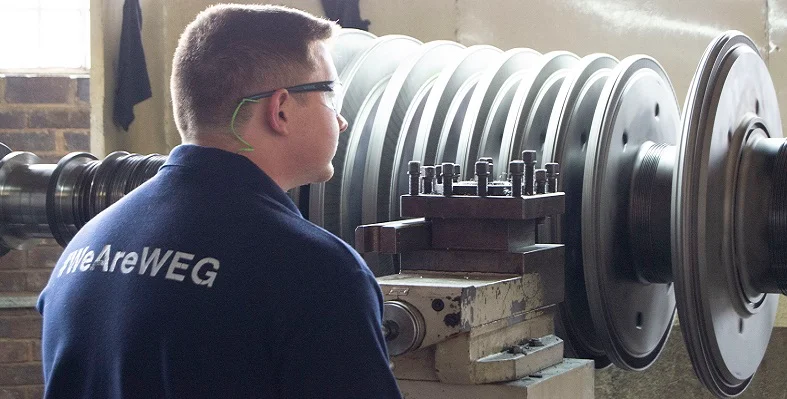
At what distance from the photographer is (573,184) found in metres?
2.19

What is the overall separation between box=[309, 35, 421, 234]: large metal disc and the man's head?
1.13m

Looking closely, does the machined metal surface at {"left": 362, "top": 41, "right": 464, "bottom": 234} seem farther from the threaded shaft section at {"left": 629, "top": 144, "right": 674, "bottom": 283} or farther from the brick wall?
the brick wall

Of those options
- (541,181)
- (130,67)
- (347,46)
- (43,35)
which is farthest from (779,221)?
(43,35)

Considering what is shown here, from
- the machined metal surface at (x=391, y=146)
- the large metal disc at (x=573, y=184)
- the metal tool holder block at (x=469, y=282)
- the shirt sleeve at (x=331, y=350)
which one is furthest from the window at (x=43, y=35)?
the shirt sleeve at (x=331, y=350)

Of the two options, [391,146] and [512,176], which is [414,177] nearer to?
[512,176]

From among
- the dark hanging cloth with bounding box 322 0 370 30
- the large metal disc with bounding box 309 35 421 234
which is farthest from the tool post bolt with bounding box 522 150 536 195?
the dark hanging cloth with bounding box 322 0 370 30

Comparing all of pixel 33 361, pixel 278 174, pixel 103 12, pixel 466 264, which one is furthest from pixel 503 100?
pixel 33 361

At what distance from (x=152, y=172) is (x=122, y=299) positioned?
4.95ft

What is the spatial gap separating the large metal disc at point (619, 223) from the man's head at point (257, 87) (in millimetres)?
1017

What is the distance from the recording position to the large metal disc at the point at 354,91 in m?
2.34

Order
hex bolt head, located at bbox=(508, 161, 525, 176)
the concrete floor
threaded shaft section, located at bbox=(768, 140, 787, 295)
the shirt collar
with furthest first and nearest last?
the concrete floor < threaded shaft section, located at bbox=(768, 140, 787, 295) < hex bolt head, located at bbox=(508, 161, 525, 176) < the shirt collar

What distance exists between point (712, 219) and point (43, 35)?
102 inches

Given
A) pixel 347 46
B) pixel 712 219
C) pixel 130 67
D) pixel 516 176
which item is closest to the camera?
pixel 516 176

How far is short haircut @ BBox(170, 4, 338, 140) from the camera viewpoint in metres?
1.14
